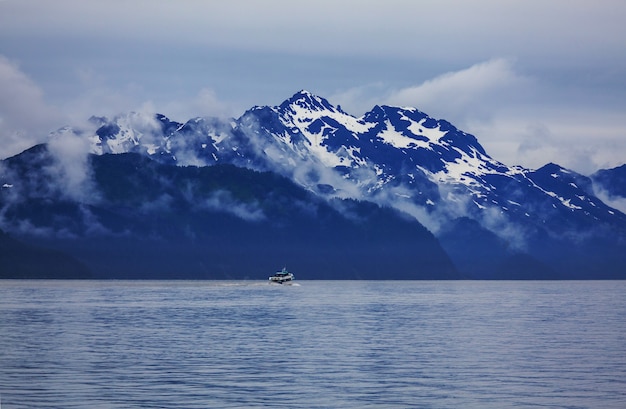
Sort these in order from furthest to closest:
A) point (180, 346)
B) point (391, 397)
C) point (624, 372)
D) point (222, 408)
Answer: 1. point (180, 346)
2. point (624, 372)
3. point (391, 397)
4. point (222, 408)

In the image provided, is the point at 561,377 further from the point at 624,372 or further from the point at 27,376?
the point at 27,376

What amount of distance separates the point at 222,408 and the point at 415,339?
208 ft

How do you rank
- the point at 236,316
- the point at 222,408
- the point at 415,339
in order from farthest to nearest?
the point at 236,316
the point at 415,339
the point at 222,408

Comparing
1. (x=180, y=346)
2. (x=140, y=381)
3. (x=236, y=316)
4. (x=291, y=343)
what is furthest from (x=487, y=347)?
(x=236, y=316)

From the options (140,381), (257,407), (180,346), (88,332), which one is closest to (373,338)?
(180,346)

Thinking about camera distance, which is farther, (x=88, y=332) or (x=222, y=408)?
(x=88, y=332)

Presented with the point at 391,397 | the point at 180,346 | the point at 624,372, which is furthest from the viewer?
the point at 180,346

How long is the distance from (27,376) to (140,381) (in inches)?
425

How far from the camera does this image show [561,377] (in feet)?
311

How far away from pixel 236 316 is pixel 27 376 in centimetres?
9693

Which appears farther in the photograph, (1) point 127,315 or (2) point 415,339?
(1) point 127,315

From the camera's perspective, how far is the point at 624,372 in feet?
325

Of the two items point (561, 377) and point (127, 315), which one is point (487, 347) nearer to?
point (561, 377)

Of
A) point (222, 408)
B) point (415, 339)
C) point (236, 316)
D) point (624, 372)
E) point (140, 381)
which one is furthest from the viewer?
point (236, 316)
